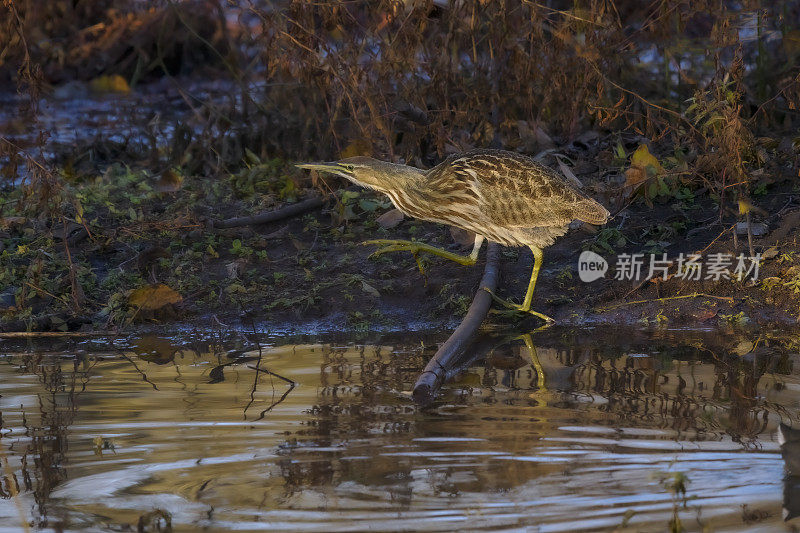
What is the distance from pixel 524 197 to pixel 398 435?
2111 millimetres

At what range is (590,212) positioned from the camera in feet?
18.0

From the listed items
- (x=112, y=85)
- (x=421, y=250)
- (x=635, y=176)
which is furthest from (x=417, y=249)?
(x=112, y=85)

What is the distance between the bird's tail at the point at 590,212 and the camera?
5.48 m

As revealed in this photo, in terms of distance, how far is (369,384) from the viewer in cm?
440

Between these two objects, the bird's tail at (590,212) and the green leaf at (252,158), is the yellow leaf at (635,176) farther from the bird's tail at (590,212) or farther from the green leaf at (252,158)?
the green leaf at (252,158)

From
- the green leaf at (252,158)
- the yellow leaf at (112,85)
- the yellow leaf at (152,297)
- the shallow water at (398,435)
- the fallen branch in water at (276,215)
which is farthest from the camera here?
the yellow leaf at (112,85)

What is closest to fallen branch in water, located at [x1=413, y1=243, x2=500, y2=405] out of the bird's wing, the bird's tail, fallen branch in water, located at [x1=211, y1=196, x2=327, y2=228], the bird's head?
the bird's wing

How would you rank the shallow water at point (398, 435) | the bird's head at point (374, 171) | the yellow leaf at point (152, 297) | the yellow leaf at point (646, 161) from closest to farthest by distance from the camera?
1. the shallow water at point (398, 435)
2. the yellow leaf at point (152, 297)
3. the bird's head at point (374, 171)
4. the yellow leaf at point (646, 161)

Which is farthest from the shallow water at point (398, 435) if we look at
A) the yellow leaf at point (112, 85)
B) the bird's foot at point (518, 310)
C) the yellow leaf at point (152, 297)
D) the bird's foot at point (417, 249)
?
the yellow leaf at point (112, 85)

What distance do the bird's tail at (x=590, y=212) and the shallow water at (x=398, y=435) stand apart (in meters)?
0.65

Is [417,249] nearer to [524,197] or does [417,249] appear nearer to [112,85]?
[524,197]

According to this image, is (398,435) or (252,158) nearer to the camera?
(398,435)

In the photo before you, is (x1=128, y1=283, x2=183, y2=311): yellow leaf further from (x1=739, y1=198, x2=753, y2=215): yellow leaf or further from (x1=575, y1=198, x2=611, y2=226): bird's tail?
(x1=739, y1=198, x2=753, y2=215): yellow leaf

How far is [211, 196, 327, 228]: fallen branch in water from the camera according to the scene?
655cm
